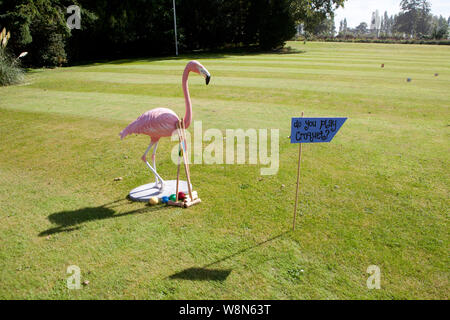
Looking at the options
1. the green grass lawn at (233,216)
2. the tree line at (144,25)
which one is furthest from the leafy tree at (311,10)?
the green grass lawn at (233,216)

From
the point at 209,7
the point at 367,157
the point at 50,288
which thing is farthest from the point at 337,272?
the point at 209,7

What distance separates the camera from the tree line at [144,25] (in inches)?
1086

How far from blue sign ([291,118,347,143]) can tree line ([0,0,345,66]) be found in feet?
92.5

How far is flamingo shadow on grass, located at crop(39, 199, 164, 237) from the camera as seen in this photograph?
5.82 meters

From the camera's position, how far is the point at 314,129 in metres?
5.32

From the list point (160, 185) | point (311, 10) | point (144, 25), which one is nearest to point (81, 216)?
point (160, 185)

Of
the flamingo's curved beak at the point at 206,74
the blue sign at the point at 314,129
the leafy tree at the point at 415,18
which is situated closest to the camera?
the blue sign at the point at 314,129

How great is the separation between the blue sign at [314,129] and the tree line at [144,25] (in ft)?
92.5

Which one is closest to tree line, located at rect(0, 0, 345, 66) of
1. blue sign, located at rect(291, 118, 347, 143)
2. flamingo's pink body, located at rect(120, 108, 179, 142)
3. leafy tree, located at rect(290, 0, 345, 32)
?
leafy tree, located at rect(290, 0, 345, 32)

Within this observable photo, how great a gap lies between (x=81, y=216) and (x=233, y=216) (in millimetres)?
2962

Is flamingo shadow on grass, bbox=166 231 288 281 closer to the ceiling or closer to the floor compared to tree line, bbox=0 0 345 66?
closer to the floor

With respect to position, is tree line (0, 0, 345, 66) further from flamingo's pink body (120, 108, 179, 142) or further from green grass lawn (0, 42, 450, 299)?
flamingo's pink body (120, 108, 179, 142)

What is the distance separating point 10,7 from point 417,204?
3211 centimetres

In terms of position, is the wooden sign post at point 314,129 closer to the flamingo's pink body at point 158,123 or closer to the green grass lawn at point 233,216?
the green grass lawn at point 233,216
